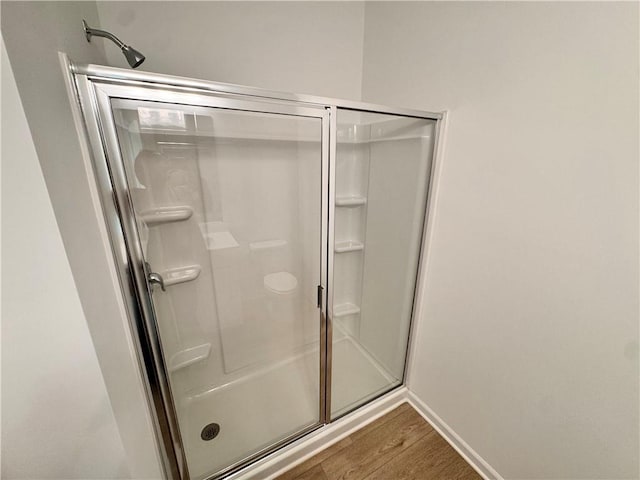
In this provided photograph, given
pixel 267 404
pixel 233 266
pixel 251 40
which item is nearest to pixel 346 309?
pixel 267 404

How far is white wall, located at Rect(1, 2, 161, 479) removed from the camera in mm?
517

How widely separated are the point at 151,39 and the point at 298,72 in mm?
726

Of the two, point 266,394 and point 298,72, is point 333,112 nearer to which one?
point 298,72

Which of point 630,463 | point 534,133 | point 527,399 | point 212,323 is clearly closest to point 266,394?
point 212,323

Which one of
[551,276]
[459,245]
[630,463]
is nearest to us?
[630,463]

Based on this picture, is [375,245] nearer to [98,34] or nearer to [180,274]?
[180,274]

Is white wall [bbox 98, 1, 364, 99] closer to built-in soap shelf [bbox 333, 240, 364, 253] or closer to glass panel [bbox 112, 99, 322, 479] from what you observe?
glass panel [bbox 112, 99, 322, 479]

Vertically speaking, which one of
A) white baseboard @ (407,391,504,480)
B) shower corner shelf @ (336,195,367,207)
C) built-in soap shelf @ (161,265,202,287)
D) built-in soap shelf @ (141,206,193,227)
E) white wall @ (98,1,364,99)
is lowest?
white baseboard @ (407,391,504,480)

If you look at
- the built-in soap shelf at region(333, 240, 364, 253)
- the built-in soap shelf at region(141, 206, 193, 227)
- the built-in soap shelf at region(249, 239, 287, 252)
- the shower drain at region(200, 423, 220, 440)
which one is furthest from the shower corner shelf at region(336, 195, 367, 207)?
the shower drain at region(200, 423, 220, 440)

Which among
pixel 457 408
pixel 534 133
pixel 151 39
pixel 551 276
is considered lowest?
pixel 457 408

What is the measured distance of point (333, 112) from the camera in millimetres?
1000

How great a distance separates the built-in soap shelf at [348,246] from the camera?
172 centimetres

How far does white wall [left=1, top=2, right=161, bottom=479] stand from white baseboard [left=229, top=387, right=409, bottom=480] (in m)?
0.61

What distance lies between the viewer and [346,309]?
1925 millimetres
